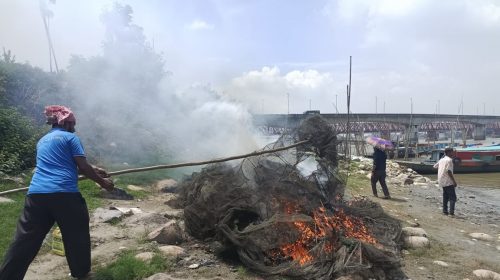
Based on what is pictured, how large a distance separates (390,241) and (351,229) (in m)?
0.69

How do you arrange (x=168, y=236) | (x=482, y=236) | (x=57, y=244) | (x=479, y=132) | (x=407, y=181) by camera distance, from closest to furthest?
(x=57, y=244), (x=168, y=236), (x=482, y=236), (x=407, y=181), (x=479, y=132)

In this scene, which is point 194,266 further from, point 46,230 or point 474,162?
point 474,162

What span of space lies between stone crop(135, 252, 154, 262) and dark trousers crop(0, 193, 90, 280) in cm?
71

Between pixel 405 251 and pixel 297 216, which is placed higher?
pixel 297 216

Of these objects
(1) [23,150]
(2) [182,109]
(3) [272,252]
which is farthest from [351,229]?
(2) [182,109]

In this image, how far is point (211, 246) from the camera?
5.61 metres

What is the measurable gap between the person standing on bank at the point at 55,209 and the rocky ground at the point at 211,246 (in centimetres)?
64

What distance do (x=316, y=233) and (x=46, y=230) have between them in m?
3.15

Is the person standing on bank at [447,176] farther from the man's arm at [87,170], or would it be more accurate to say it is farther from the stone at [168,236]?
the man's arm at [87,170]

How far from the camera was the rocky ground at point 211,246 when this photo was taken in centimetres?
506

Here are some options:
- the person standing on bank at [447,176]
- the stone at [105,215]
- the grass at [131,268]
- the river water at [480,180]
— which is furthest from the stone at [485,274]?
the river water at [480,180]

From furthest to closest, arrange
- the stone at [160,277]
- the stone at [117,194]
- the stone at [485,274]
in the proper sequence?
the stone at [117,194] < the stone at [485,274] < the stone at [160,277]

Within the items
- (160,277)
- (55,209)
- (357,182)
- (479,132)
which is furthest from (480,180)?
(479,132)

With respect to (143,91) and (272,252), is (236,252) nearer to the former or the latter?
(272,252)
